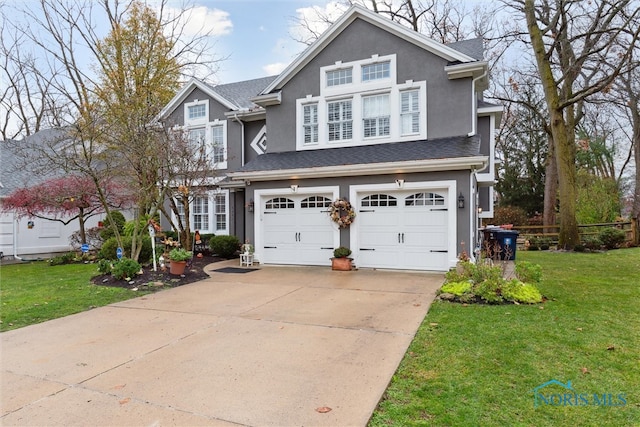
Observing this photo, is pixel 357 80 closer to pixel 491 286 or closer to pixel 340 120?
pixel 340 120

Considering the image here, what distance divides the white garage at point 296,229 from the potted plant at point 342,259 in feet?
1.58

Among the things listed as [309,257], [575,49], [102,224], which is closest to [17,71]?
[102,224]

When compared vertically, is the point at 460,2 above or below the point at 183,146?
above

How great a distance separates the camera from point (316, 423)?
301 cm

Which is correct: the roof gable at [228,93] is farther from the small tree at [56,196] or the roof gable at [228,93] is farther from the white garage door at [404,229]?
the white garage door at [404,229]

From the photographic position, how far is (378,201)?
10773 millimetres

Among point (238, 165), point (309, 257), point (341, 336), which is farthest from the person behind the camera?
point (238, 165)

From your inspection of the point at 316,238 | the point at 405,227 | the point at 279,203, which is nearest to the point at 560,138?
the point at 405,227

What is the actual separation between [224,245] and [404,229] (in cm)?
685

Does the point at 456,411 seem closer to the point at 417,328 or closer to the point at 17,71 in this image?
the point at 417,328

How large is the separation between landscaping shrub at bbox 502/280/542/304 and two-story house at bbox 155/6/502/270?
2920 millimetres

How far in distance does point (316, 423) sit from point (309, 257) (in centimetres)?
866

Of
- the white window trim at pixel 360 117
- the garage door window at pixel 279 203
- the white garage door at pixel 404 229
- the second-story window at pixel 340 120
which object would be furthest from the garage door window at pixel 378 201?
the second-story window at pixel 340 120

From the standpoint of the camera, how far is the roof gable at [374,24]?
429 inches
